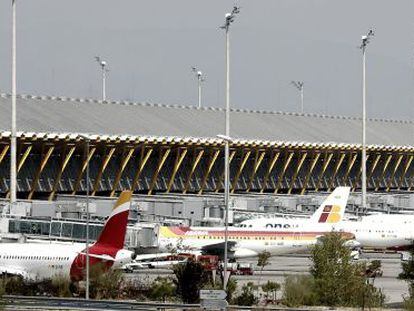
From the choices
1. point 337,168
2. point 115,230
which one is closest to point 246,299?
point 115,230

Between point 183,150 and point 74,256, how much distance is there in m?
73.6

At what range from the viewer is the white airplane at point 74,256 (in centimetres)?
6738

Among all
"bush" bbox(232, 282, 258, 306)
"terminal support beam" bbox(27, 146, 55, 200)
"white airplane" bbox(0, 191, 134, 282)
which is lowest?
"bush" bbox(232, 282, 258, 306)

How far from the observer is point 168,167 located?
145 meters

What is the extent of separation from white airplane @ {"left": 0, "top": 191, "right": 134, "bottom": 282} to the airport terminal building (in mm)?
41265

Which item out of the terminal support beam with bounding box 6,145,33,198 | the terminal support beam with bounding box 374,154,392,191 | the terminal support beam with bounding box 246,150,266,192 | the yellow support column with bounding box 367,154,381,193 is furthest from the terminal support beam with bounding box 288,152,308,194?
the terminal support beam with bounding box 6,145,33,198

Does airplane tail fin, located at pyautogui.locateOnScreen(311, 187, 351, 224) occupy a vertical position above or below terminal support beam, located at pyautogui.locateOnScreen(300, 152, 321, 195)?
below

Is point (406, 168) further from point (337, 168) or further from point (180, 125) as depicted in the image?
point (180, 125)

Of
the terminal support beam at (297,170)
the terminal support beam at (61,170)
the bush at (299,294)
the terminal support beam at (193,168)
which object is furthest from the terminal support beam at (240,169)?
the bush at (299,294)

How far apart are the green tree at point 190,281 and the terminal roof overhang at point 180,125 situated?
173 feet

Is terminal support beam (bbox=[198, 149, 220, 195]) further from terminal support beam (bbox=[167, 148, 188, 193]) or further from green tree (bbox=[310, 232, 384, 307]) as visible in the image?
green tree (bbox=[310, 232, 384, 307])

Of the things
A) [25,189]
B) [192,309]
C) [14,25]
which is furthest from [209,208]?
[192,309]

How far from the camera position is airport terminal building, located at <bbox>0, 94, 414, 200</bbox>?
4897 inches

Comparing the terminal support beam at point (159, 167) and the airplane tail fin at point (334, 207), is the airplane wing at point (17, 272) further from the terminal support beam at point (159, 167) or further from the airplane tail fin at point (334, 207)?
the terminal support beam at point (159, 167)
